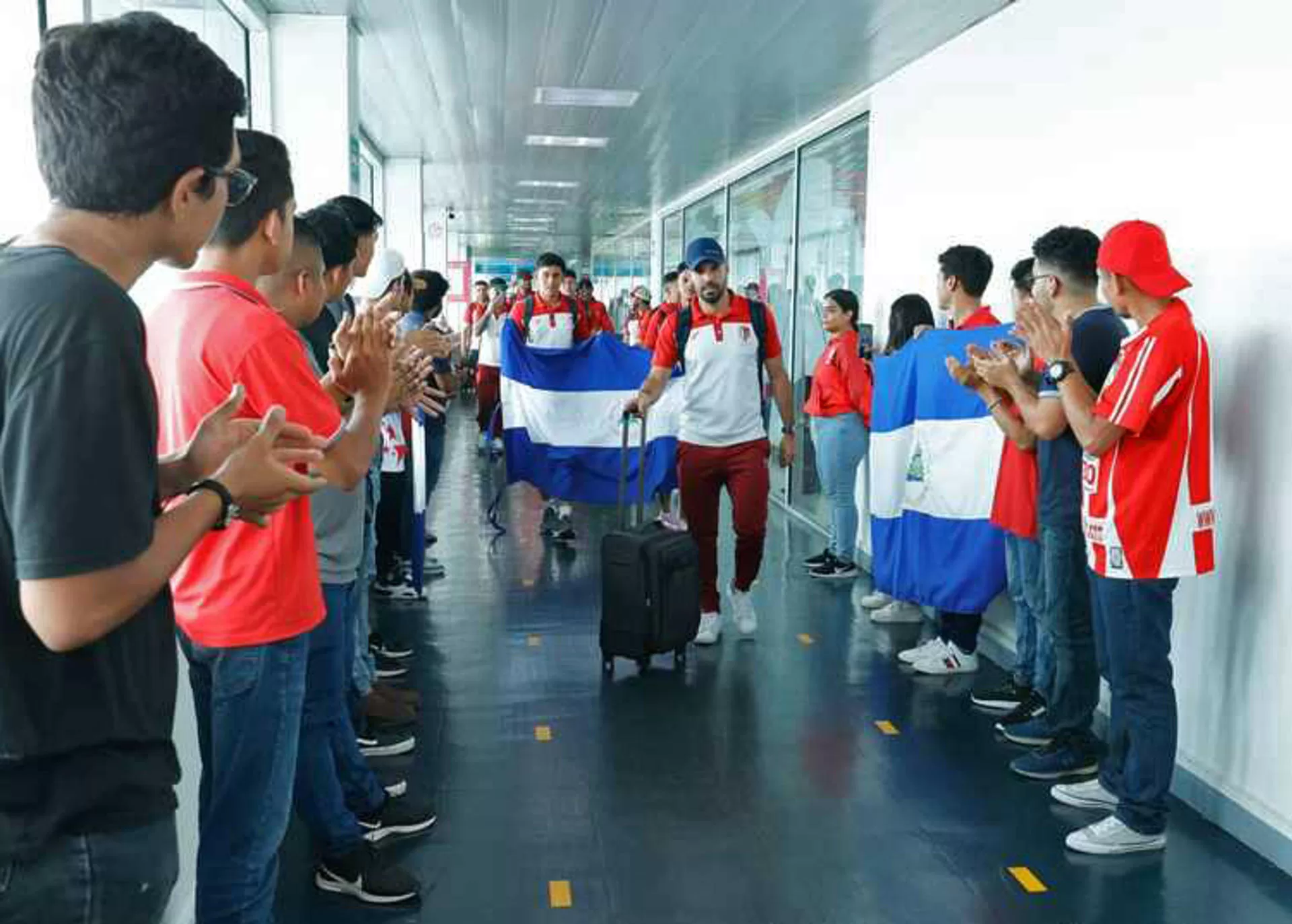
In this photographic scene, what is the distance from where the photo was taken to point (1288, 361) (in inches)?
120

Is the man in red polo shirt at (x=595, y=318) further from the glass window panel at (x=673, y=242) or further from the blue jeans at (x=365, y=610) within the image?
the glass window panel at (x=673, y=242)

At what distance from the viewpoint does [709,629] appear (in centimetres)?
501

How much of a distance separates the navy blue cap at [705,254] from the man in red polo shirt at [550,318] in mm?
2418

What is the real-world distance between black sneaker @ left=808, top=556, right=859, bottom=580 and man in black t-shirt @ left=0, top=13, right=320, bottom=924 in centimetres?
525

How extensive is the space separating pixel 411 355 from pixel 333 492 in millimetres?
A: 380

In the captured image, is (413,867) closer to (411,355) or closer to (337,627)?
(337,627)

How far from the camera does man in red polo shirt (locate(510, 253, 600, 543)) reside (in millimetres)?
7195

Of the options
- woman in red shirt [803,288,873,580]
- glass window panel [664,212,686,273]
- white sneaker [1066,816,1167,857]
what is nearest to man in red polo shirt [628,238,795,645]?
woman in red shirt [803,288,873,580]

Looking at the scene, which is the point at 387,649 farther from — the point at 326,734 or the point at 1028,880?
the point at 1028,880

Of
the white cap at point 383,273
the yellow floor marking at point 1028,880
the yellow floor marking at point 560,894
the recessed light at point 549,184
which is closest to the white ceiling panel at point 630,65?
the white cap at point 383,273

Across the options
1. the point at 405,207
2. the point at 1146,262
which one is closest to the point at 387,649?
the point at 1146,262

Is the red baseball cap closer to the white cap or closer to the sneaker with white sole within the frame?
the sneaker with white sole

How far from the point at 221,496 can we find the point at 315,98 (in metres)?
5.33

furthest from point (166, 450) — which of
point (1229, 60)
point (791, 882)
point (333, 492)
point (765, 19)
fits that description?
point (765, 19)
